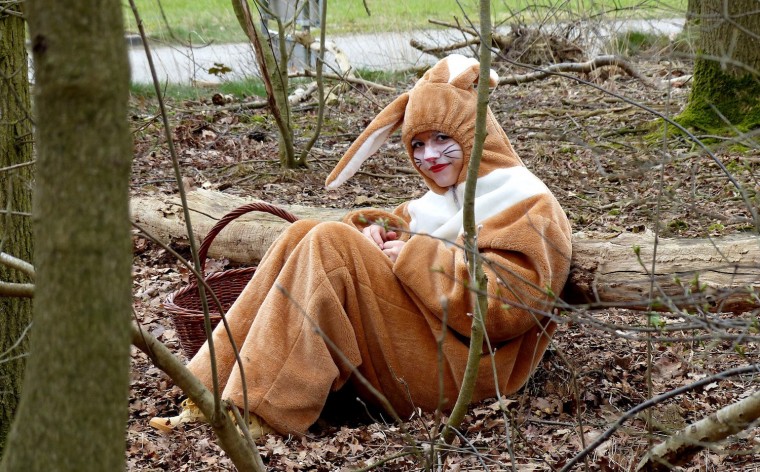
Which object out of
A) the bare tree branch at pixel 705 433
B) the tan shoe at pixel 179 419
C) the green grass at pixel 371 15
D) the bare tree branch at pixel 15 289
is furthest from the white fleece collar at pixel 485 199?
the green grass at pixel 371 15

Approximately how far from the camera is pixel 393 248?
418 cm

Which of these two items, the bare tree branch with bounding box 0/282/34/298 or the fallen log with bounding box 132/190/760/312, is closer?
the bare tree branch with bounding box 0/282/34/298

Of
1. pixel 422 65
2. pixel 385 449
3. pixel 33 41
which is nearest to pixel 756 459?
pixel 385 449

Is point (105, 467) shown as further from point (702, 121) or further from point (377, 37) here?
point (377, 37)

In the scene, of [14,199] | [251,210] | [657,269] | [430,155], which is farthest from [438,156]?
[14,199]

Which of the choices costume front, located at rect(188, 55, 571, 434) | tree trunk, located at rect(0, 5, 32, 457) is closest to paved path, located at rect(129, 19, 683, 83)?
costume front, located at rect(188, 55, 571, 434)

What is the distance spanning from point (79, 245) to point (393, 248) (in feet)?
9.27

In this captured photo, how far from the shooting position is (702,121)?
7238 millimetres

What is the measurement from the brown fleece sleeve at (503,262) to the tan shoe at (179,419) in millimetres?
1017

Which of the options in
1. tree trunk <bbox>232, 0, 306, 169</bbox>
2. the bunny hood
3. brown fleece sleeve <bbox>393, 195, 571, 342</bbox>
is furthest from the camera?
tree trunk <bbox>232, 0, 306, 169</bbox>

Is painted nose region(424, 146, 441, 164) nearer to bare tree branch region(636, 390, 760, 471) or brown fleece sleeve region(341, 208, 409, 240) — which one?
brown fleece sleeve region(341, 208, 409, 240)

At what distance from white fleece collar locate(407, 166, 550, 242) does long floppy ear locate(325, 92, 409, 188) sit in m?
0.38

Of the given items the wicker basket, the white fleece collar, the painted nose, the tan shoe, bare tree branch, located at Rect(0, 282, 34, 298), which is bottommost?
the tan shoe

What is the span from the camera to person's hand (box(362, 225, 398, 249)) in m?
4.27
